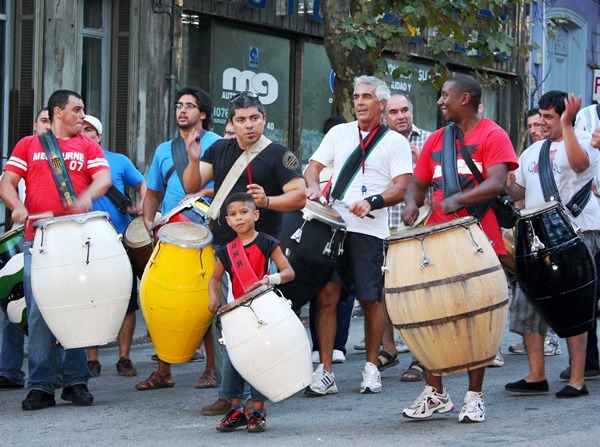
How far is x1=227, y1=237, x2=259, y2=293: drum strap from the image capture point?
790cm

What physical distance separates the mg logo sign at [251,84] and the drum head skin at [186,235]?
32.8 ft

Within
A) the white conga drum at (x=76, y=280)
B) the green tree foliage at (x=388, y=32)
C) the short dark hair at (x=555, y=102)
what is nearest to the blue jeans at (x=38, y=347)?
the white conga drum at (x=76, y=280)

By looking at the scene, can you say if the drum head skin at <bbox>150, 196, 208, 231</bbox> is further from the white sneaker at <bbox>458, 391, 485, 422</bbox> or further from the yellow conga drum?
the white sneaker at <bbox>458, 391, 485, 422</bbox>

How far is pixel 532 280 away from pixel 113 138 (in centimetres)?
970

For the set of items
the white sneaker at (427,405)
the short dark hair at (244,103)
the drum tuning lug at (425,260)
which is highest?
the short dark hair at (244,103)

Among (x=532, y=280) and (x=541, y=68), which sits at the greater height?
(x=541, y=68)

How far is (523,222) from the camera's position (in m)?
8.33

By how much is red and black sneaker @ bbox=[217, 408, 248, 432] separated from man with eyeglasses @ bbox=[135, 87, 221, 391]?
5.85 feet

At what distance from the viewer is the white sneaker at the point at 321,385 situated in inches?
361

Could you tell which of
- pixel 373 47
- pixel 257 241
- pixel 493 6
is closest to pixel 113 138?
pixel 373 47

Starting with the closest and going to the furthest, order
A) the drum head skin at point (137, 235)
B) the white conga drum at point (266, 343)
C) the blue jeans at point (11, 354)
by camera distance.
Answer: the white conga drum at point (266, 343) < the blue jeans at point (11, 354) < the drum head skin at point (137, 235)

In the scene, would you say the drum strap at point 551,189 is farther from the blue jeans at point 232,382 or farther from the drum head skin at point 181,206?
the blue jeans at point 232,382

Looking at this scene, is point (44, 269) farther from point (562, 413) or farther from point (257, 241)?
point (562, 413)

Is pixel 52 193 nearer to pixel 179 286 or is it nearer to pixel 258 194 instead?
pixel 179 286
